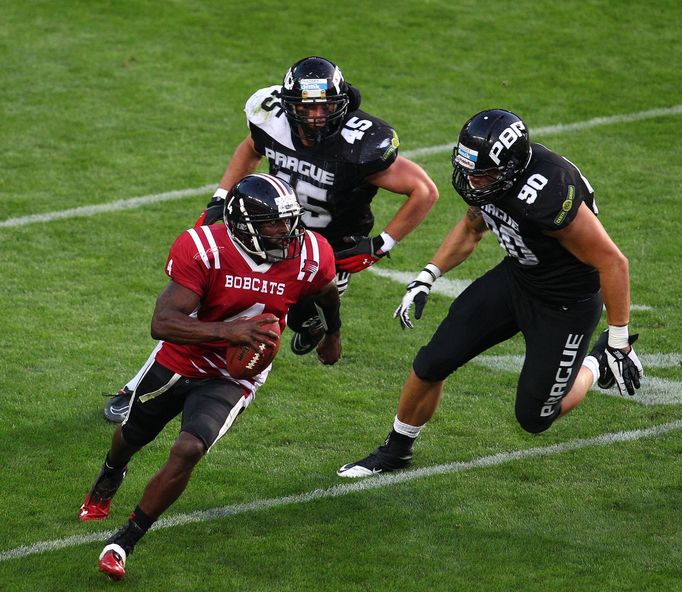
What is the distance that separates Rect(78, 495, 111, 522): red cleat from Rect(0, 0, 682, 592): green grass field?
2.6 inches

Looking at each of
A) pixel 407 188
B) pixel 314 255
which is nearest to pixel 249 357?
pixel 314 255

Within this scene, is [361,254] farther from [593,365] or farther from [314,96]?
[593,365]

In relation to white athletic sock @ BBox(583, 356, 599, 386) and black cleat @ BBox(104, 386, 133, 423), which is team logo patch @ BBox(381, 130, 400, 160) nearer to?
white athletic sock @ BBox(583, 356, 599, 386)

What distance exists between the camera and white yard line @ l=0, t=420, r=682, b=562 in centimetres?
556

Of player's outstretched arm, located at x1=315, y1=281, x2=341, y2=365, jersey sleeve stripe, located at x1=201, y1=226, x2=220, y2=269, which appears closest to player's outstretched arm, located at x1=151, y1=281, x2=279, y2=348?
jersey sleeve stripe, located at x1=201, y1=226, x2=220, y2=269

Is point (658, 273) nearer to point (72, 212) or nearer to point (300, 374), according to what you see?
point (300, 374)

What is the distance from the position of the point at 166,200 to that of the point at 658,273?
4061 mm

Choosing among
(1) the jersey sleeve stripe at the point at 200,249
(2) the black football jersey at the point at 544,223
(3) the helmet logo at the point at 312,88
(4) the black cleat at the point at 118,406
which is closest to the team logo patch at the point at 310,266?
(1) the jersey sleeve stripe at the point at 200,249

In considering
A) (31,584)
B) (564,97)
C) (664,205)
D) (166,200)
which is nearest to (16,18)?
(166,200)

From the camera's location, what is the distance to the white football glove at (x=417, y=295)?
20.8 ft

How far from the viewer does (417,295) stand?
20.9 ft

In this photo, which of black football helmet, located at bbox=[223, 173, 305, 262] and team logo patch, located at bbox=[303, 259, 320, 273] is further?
team logo patch, located at bbox=[303, 259, 320, 273]

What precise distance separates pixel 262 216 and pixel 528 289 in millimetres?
1470

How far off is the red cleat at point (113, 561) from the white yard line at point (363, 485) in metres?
0.45
